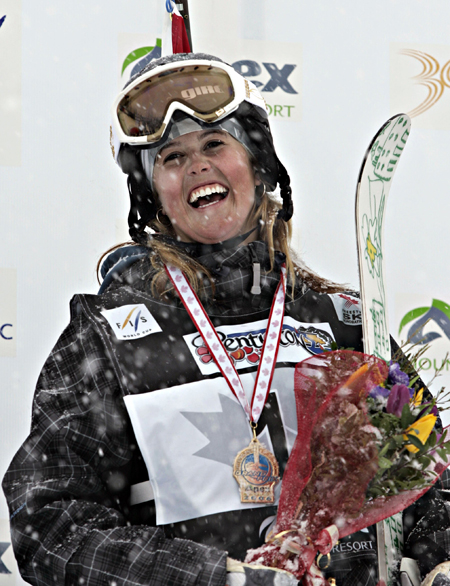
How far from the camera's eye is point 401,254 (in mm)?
3543

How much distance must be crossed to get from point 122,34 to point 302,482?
2638 millimetres

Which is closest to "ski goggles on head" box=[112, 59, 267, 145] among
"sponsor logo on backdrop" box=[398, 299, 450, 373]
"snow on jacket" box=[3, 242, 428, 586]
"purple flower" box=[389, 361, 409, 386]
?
"snow on jacket" box=[3, 242, 428, 586]

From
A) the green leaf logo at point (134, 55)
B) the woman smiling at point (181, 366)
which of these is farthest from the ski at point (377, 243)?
the green leaf logo at point (134, 55)

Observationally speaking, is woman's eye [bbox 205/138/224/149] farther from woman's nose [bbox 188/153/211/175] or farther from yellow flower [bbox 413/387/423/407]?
yellow flower [bbox 413/387/423/407]

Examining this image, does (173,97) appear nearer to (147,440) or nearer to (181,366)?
(181,366)

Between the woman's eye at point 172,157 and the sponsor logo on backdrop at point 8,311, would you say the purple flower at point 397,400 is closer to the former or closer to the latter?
the woman's eye at point 172,157

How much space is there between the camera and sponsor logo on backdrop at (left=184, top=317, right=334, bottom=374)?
177 centimetres

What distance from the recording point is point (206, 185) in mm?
1918

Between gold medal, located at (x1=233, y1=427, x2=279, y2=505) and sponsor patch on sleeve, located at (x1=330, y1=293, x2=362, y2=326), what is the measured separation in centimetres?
51

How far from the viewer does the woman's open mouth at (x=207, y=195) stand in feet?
6.28

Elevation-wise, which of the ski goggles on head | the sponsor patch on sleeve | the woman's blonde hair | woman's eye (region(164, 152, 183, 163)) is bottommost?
the sponsor patch on sleeve

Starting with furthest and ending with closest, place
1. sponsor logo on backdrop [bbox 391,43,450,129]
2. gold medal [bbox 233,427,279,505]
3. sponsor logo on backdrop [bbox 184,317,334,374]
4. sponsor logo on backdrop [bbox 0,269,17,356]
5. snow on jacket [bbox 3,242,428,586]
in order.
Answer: sponsor logo on backdrop [bbox 391,43,450,129], sponsor logo on backdrop [bbox 0,269,17,356], sponsor logo on backdrop [bbox 184,317,334,374], gold medal [bbox 233,427,279,505], snow on jacket [bbox 3,242,428,586]

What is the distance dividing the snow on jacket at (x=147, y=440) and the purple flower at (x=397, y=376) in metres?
0.33

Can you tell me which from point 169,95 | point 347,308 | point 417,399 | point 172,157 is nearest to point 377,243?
point 347,308
